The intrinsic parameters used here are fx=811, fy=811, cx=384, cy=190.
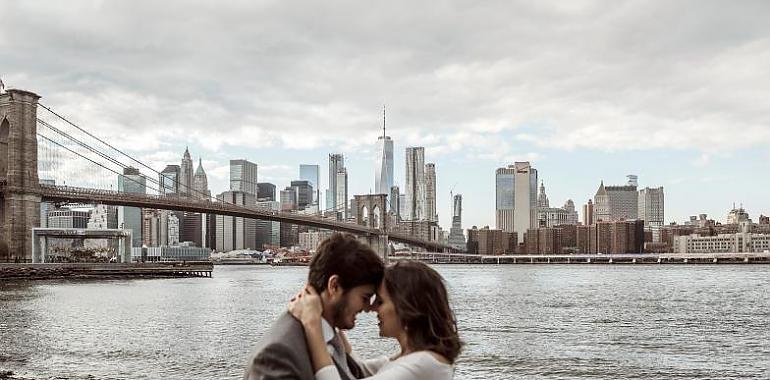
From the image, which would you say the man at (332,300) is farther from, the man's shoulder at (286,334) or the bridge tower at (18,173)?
the bridge tower at (18,173)

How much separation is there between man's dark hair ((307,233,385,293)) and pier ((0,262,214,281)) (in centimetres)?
6977

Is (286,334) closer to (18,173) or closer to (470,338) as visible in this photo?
(470,338)

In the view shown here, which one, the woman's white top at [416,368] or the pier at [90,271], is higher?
the woman's white top at [416,368]

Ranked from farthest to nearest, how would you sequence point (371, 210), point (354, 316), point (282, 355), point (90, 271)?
point (371, 210) < point (90, 271) < point (354, 316) < point (282, 355)

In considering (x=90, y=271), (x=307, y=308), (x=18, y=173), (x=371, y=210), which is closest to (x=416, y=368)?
(x=307, y=308)

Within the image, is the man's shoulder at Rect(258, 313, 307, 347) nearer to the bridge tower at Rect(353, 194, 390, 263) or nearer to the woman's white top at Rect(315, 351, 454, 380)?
the woman's white top at Rect(315, 351, 454, 380)

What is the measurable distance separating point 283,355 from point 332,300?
1.20 ft

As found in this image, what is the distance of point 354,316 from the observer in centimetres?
338

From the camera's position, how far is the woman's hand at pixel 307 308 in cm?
312

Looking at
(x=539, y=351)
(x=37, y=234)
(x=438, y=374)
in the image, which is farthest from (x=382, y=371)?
(x=37, y=234)

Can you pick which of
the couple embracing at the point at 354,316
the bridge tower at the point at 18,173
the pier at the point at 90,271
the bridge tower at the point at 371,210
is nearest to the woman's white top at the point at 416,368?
the couple embracing at the point at 354,316

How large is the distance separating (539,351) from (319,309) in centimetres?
2120

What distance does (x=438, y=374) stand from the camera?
11.3ft

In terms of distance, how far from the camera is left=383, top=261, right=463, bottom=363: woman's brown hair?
3369 millimetres
